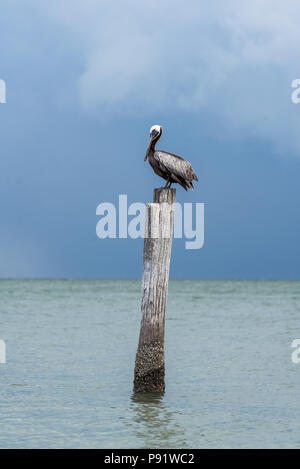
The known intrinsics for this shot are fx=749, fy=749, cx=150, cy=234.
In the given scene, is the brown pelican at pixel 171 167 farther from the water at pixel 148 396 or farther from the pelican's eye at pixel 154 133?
the water at pixel 148 396

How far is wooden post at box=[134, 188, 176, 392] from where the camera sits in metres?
11.6

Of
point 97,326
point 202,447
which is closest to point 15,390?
point 202,447

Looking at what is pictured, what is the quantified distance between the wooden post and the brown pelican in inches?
15.0

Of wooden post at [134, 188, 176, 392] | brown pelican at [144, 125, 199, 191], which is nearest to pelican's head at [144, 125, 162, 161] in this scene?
brown pelican at [144, 125, 199, 191]

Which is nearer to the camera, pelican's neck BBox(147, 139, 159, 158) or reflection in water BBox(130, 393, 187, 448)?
reflection in water BBox(130, 393, 187, 448)

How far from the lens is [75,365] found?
1712 centimetres

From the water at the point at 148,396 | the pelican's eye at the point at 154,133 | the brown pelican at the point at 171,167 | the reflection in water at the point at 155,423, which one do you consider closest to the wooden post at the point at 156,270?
the brown pelican at the point at 171,167

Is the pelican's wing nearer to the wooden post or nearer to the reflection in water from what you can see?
the wooden post

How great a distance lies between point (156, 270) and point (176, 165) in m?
1.78

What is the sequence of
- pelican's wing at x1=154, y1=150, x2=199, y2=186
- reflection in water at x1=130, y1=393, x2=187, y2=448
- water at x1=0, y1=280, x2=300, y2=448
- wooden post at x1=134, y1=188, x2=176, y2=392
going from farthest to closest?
1. pelican's wing at x1=154, y1=150, x2=199, y2=186
2. wooden post at x1=134, y1=188, x2=176, y2=392
3. water at x1=0, y1=280, x2=300, y2=448
4. reflection in water at x1=130, y1=393, x2=187, y2=448

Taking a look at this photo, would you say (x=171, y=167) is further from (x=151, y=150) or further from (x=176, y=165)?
(x=151, y=150)
